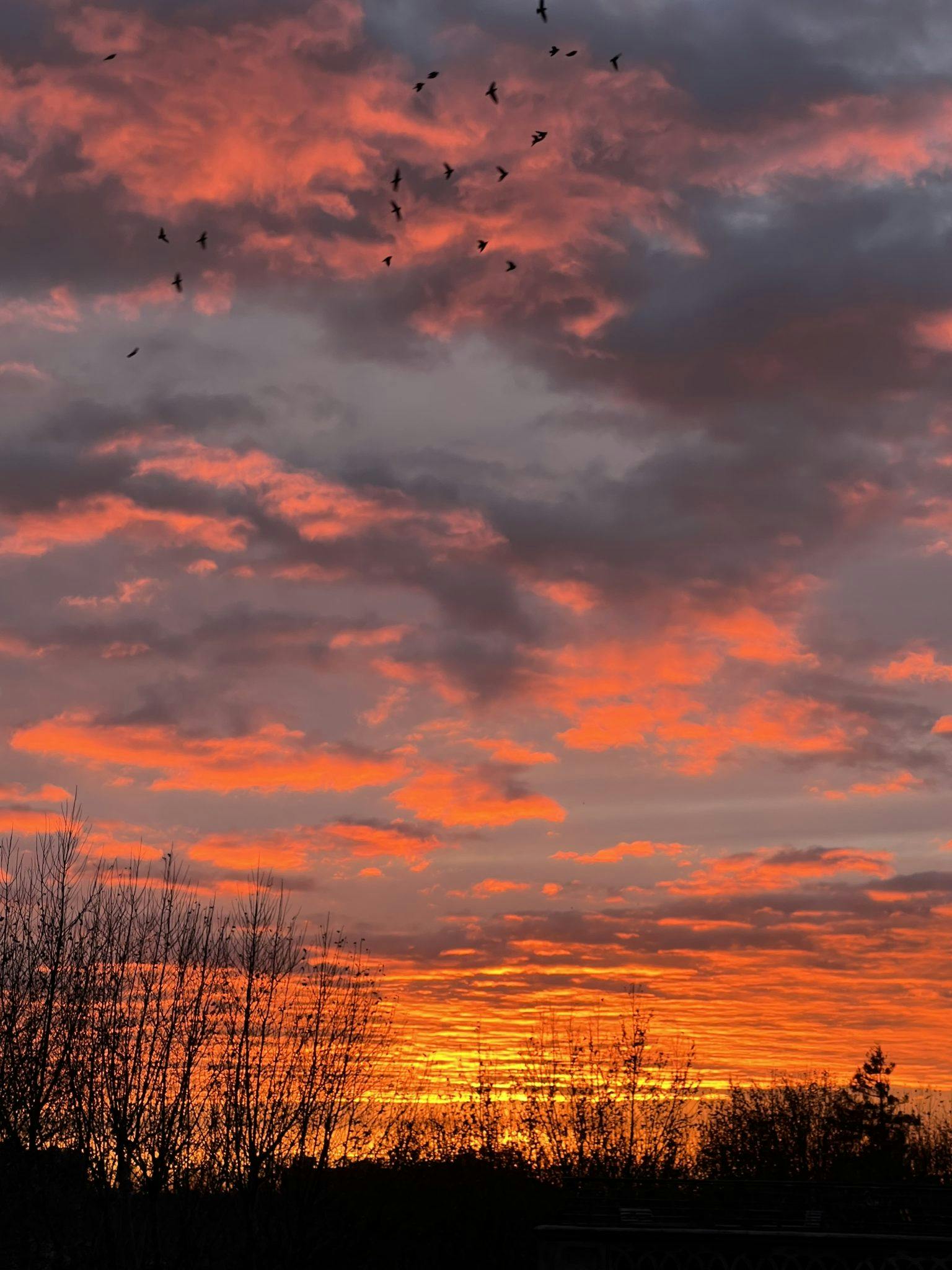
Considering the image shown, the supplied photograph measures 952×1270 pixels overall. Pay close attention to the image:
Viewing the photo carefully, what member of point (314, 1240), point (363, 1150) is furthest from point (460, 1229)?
point (363, 1150)

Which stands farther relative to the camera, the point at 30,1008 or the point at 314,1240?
the point at 314,1240

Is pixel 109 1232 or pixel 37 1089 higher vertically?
pixel 37 1089

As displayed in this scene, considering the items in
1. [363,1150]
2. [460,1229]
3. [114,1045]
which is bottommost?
[460,1229]

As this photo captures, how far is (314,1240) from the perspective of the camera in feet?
156

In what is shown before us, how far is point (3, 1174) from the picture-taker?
128 ft

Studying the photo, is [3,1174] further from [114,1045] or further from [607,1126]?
[607,1126]

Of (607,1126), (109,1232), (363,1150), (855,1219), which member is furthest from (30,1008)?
(855,1219)

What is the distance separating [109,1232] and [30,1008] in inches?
313

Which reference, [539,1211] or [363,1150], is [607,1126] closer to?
[539,1211]

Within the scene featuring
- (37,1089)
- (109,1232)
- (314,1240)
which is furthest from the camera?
(314,1240)

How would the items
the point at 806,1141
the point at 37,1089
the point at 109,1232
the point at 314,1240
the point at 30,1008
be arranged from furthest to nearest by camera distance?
the point at 806,1141, the point at 314,1240, the point at 30,1008, the point at 37,1089, the point at 109,1232

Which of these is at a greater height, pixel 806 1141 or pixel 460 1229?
pixel 806 1141

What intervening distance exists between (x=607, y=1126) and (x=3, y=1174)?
71.2ft

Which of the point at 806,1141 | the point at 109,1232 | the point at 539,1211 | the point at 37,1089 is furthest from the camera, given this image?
the point at 806,1141
